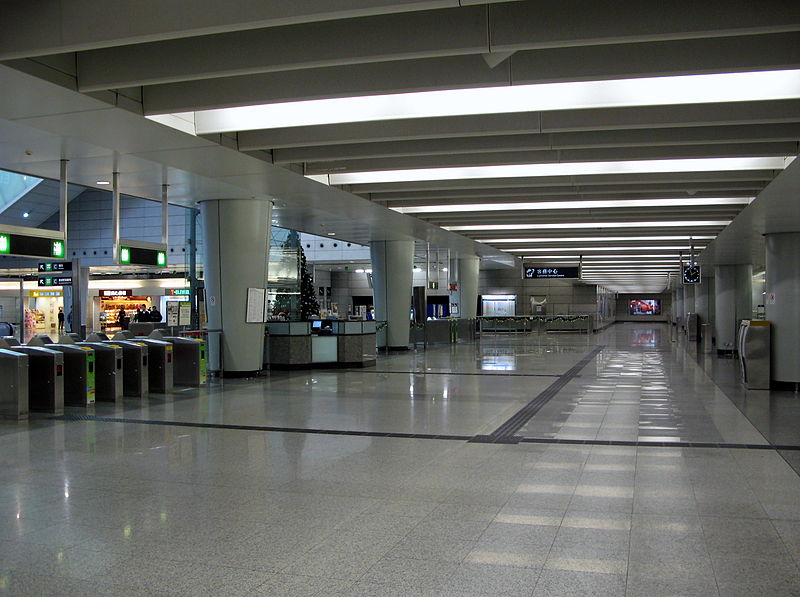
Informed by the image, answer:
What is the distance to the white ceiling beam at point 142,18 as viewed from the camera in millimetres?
4801

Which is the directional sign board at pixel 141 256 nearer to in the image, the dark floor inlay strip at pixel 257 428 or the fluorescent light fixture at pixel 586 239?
the dark floor inlay strip at pixel 257 428

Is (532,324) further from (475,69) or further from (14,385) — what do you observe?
(475,69)

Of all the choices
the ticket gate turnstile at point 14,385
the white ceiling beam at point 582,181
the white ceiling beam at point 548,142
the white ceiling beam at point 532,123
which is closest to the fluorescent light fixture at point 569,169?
the white ceiling beam at point 582,181

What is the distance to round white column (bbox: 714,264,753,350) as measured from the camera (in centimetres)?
2233

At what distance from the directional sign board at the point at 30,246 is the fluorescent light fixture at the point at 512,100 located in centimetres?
332

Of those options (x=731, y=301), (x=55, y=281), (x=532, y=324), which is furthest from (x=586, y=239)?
(x=532, y=324)

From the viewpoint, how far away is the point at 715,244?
60.8 feet

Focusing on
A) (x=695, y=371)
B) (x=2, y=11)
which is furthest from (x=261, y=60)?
(x=695, y=371)

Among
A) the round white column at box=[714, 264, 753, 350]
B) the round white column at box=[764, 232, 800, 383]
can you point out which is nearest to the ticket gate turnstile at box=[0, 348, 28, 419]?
the round white column at box=[764, 232, 800, 383]

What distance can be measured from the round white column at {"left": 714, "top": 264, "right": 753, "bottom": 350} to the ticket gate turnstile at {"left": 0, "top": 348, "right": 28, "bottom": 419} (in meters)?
19.6

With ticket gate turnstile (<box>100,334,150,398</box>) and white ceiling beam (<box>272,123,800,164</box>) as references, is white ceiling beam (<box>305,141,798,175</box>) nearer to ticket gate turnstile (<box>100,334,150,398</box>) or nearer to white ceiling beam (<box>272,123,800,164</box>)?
white ceiling beam (<box>272,123,800,164</box>)

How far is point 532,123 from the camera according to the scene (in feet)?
26.2

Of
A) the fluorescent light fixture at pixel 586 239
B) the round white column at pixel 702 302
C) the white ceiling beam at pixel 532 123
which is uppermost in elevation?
the white ceiling beam at pixel 532 123

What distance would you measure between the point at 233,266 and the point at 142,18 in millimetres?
9265
